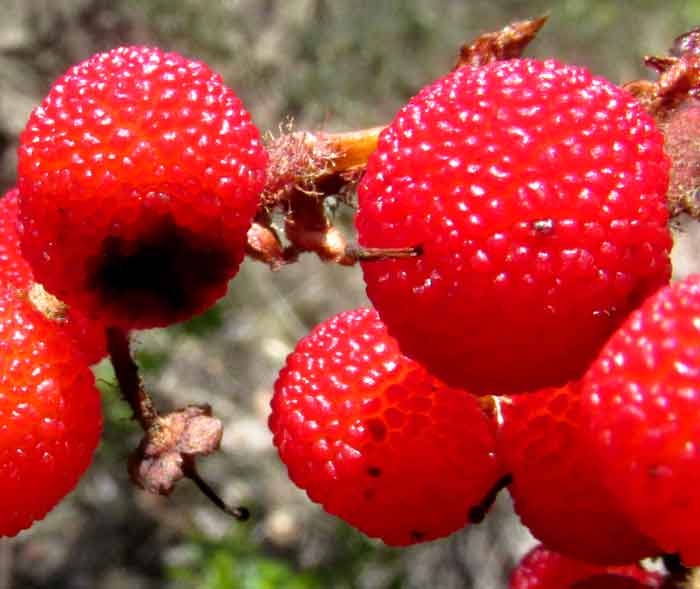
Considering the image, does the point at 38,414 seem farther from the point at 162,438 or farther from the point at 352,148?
the point at 352,148

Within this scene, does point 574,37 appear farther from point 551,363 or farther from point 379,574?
point 551,363

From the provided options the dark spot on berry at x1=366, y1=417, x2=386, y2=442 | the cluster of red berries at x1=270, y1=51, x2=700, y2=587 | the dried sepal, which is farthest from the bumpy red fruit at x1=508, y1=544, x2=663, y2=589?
the dried sepal

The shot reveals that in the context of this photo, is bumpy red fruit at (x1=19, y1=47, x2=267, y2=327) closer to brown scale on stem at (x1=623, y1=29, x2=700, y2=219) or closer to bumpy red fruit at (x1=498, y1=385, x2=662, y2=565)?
bumpy red fruit at (x1=498, y1=385, x2=662, y2=565)

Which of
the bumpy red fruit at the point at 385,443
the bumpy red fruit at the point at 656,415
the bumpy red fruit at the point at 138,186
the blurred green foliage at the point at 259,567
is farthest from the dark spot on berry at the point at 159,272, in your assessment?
the blurred green foliage at the point at 259,567

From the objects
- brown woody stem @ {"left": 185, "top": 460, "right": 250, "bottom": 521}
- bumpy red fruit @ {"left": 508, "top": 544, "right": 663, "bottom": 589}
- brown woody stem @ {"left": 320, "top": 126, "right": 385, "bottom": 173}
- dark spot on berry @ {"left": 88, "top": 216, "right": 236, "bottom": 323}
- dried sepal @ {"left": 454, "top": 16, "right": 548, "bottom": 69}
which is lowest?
bumpy red fruit @ {"left": 508, "top": 544, "right": 663, "bottom": 589}

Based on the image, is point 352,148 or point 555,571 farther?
point 555,571

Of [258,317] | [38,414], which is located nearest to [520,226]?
[38,414]
